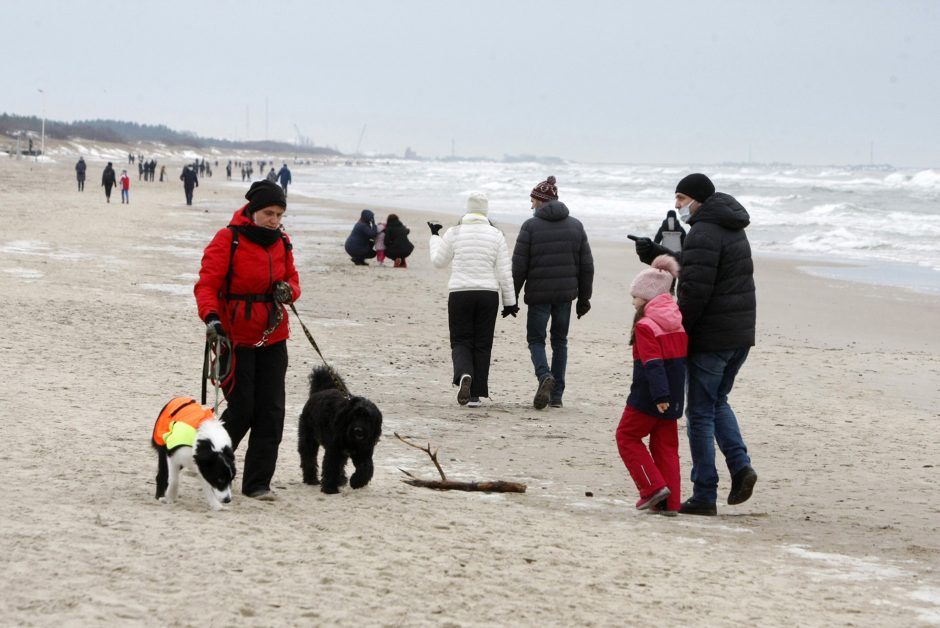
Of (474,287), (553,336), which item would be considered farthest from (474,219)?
(553,336)

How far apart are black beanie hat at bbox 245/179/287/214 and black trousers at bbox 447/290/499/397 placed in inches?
132

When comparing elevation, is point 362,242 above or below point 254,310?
below

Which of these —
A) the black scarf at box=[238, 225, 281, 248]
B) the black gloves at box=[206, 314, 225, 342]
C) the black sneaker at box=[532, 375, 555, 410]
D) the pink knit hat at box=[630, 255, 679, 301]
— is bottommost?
the black sneaker at box=[532, 375, 555, 410]

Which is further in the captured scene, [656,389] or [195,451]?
[656,389]

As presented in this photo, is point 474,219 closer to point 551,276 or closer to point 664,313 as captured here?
point 551,276

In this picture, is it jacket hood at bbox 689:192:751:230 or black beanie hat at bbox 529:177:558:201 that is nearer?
jacket hood at bbox 689:192:751:230

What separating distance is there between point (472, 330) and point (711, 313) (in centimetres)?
312

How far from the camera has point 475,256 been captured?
8523mm

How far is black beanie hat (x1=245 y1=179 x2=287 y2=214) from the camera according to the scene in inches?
208

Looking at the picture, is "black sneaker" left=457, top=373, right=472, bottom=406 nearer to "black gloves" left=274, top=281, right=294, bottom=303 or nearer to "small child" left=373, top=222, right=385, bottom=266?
"black gloves" left=274, top=281, right=294, bottom=303

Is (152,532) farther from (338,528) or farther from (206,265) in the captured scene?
(206,265)

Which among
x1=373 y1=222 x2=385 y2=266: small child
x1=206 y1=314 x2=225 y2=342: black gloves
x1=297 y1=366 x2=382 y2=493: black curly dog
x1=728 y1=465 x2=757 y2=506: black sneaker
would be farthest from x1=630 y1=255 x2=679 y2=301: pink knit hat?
x1=373 y1=222 x2=385 y2=266: small child

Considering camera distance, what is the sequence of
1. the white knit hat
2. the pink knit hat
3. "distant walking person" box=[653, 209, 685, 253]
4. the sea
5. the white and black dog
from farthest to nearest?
the sea
"distant walking person" box=[653, 209, 685, 253]
the white knit hat
the pink knit hat
the white and black dog

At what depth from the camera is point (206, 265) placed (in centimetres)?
527
